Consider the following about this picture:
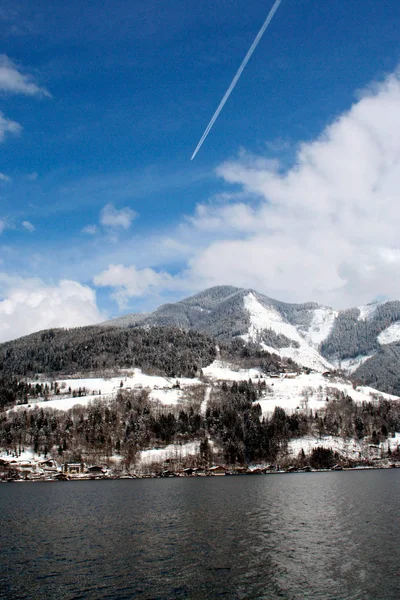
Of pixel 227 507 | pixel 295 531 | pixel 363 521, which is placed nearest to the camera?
pixel 295 531

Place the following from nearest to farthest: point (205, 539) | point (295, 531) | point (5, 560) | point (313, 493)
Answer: point (5, 560) < point (205, 539) < point (295, 531) < point (313, 493)

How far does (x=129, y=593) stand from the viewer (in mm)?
39406

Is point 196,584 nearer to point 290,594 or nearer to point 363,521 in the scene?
point 290,594

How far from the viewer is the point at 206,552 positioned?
53625mm

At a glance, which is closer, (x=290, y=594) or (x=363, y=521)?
(x=290, y=594)

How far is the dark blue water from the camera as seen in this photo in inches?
1601

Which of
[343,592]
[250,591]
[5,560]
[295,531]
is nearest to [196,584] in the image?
[250,591]

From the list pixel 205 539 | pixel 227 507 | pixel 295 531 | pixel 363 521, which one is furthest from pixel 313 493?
pixel 205 539

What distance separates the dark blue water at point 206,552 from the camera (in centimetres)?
4066

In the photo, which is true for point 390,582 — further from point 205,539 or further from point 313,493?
point 313,493

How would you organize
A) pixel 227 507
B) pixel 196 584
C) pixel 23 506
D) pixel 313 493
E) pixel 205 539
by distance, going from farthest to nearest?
pixel 313 493
pixel 23 506
pixel 227 507
pixel 205 539
pixel 196 584

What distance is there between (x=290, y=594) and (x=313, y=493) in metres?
84.5

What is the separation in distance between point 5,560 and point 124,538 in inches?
639

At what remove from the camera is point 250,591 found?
131ft
